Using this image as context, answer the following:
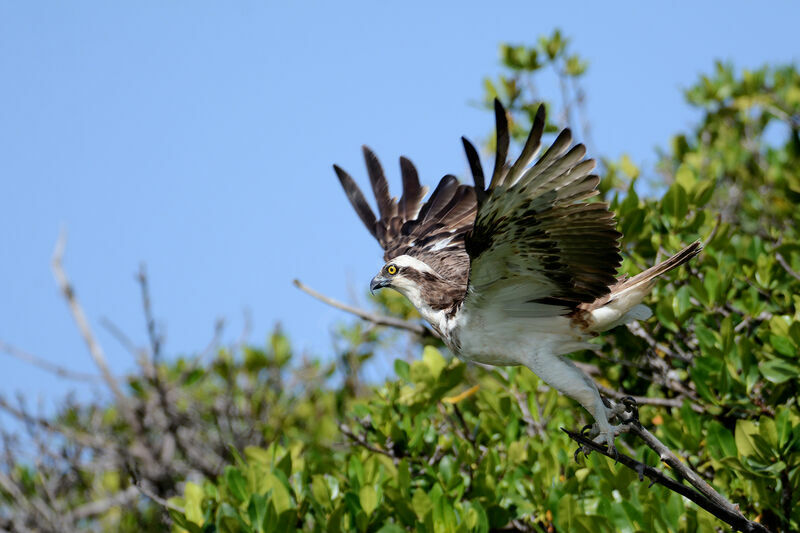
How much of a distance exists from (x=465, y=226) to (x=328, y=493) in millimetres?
2152

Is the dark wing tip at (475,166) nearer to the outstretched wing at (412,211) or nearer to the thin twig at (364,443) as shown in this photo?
the thin twig at (364,443)

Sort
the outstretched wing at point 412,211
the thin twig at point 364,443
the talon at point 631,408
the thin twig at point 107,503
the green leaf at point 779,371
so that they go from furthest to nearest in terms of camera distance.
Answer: the thin twig at point 107,503 < the outstretched wing at point 412,211 < the thin twig at point 364,443 < the green leaf at point 779,371 < the talon at point 631,408

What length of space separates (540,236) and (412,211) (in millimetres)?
2511

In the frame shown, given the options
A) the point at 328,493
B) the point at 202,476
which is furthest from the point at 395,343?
the point at 328,493

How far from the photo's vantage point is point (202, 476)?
6652 mm

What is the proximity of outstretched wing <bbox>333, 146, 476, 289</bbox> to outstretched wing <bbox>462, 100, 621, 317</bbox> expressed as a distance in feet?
6.26

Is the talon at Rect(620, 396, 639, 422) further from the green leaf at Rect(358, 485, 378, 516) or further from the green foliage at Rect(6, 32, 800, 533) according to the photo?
the green leaf at Rect(358, 485, 378, 516)

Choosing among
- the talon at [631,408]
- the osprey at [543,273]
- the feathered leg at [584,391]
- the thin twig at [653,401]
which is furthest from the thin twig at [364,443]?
the talon at [631,408]

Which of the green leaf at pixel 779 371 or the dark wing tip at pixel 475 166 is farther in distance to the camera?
the green leaf at pixel 779 371

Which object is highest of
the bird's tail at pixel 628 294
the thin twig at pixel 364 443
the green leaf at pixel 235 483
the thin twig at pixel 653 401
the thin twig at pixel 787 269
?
the thin twig at pixel 787 269

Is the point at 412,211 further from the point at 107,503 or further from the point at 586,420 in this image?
the point at 107,503

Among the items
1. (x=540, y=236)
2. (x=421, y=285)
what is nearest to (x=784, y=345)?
(x=540, y=236)

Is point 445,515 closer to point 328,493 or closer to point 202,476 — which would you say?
point 328,493

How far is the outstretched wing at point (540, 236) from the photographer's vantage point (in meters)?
3.24
